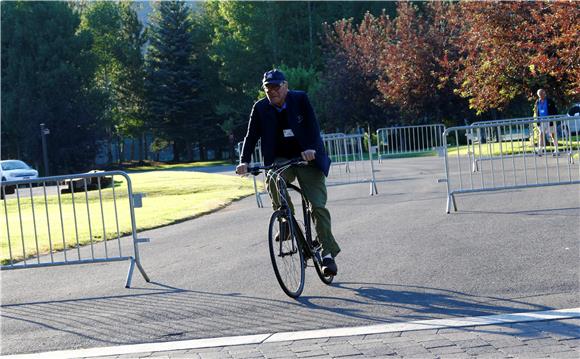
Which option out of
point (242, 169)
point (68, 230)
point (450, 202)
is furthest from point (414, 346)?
point (68, 230)

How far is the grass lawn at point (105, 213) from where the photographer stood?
14570mm

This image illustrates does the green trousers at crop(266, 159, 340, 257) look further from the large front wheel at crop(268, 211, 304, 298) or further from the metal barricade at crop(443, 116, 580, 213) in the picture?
the metal barricade at crop(443, 116, 580, 213)

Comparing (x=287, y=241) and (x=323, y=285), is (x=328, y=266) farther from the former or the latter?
(x=287, y=241)

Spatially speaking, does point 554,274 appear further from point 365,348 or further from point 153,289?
point 153,289

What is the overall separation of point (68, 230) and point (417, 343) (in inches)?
466

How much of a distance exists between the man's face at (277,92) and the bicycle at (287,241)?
22.4 inches

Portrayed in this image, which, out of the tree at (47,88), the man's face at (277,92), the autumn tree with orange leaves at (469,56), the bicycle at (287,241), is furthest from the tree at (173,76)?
the bicycle at (287,241)

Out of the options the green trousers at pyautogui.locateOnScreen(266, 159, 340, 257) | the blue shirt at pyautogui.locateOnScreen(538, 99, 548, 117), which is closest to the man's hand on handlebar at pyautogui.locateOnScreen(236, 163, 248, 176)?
the green trousers at pyautogui.locateOnScreen(266, 159, 340, 257)

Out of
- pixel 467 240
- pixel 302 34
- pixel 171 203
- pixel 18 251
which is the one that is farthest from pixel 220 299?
pixel 302 34

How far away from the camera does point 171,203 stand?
2266 cm

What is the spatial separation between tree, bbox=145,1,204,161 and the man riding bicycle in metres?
66.7

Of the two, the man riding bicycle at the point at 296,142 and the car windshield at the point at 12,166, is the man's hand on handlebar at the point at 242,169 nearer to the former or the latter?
the man riding bicycle at the point at 296,142

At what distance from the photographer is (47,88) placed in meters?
71.2

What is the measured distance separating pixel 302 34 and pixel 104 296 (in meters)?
71.1
